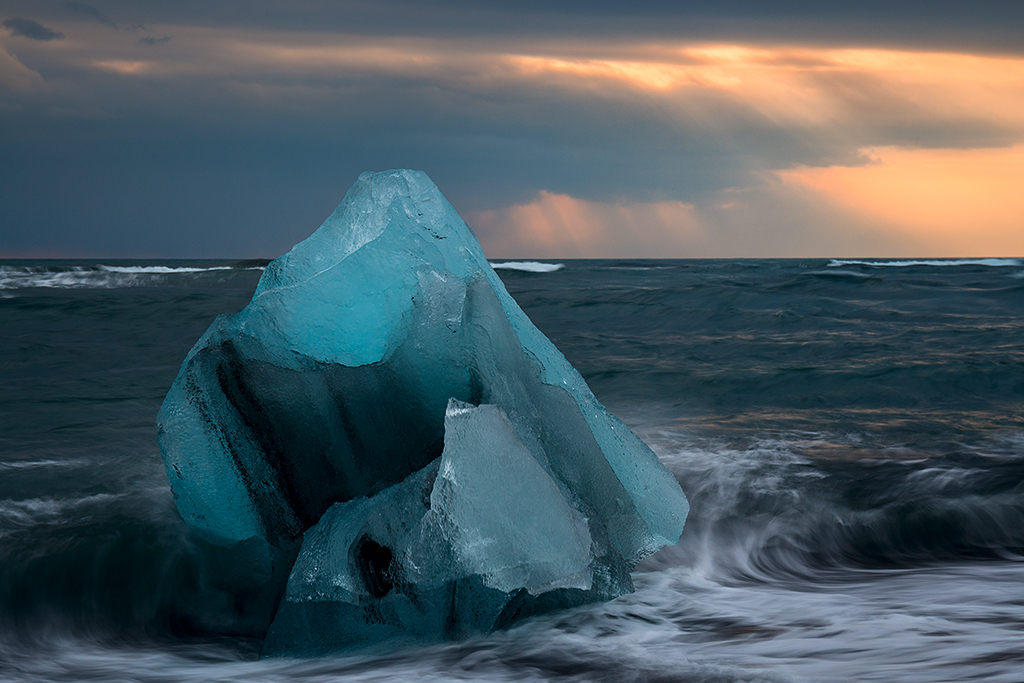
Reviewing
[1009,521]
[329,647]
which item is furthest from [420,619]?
[1009,521]

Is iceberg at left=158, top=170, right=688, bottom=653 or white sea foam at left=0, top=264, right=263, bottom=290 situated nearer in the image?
iceberg at left=158, top=170, right=688, bottom=653

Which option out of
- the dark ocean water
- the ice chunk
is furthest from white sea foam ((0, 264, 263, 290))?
the ice chunk

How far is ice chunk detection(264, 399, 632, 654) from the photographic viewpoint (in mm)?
1965

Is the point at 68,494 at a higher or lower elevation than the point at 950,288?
lower

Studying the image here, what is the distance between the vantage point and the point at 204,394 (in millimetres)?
2379

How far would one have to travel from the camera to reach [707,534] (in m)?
3.69

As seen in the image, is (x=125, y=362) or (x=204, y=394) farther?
(x=125, y=362)

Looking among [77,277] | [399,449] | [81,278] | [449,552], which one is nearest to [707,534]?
[399,449]

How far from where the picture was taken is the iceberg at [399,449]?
2055 millimetres

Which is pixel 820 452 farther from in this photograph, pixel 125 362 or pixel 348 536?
pixel 125 362

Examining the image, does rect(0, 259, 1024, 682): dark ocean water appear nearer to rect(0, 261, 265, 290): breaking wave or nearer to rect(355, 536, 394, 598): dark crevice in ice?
rect(355, 536, 394, 598): dark crevice in ice

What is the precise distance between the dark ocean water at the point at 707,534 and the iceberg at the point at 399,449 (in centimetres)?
22

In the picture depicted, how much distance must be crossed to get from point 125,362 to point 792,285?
39.8 ft

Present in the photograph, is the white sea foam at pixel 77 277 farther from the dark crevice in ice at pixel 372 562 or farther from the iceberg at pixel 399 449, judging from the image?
the dark crevice in ice at pixel 372 562
